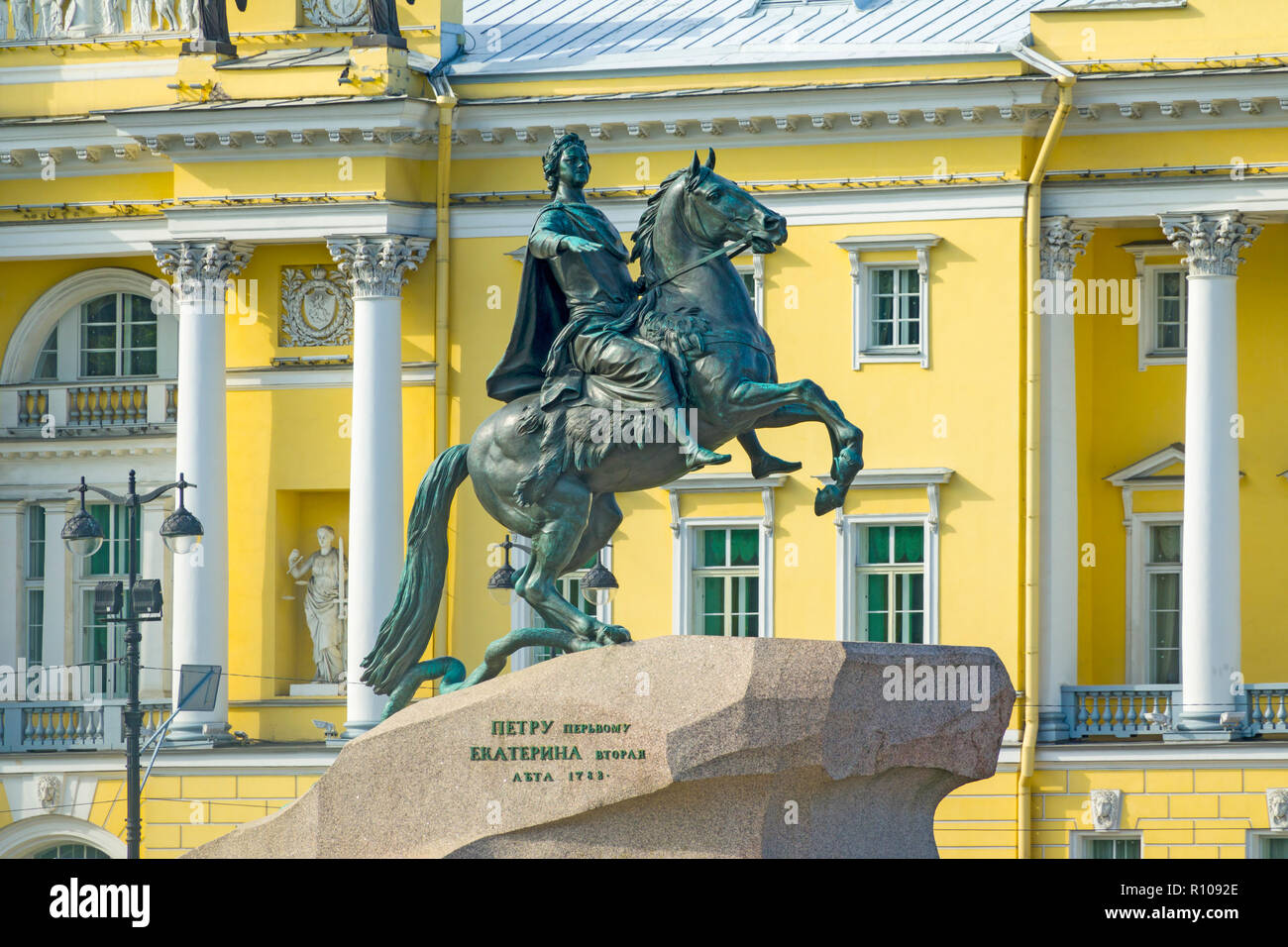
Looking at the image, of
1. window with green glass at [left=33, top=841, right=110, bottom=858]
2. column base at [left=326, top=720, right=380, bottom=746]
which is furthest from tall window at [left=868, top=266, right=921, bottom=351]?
window with green glass at [left=33, top=841, right=110, bottom=858]

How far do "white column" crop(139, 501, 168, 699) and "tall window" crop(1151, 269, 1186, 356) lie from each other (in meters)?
11.1

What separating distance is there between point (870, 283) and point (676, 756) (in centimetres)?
1887

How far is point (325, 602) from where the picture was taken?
33.9m

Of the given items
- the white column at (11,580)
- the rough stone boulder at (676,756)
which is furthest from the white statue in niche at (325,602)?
the rough stone boulder at (676,756)

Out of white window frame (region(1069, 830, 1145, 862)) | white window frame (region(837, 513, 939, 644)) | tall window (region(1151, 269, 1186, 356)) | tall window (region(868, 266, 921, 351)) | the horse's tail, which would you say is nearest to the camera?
the horse's tail

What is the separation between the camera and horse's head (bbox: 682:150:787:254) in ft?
51.2

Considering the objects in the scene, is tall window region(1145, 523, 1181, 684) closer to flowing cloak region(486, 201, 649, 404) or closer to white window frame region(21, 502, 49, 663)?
white window frame region(21, 502, 49, 663)

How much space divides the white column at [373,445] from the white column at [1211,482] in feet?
26.2

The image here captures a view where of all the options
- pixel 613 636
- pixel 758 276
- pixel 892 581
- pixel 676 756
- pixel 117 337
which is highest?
pixel 758 276

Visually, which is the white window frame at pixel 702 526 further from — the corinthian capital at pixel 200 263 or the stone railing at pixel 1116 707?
the corinthian capital at pixel 200 263

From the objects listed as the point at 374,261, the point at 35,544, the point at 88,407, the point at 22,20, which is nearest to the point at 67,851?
the point at 35,544

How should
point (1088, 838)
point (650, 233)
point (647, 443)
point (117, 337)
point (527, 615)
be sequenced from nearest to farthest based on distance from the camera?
point (647, 443), point (650, 233), point (1088, 838), point (527, 615), point (117, 337)

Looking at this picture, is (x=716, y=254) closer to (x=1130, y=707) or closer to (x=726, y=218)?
(x=726, y=218)
